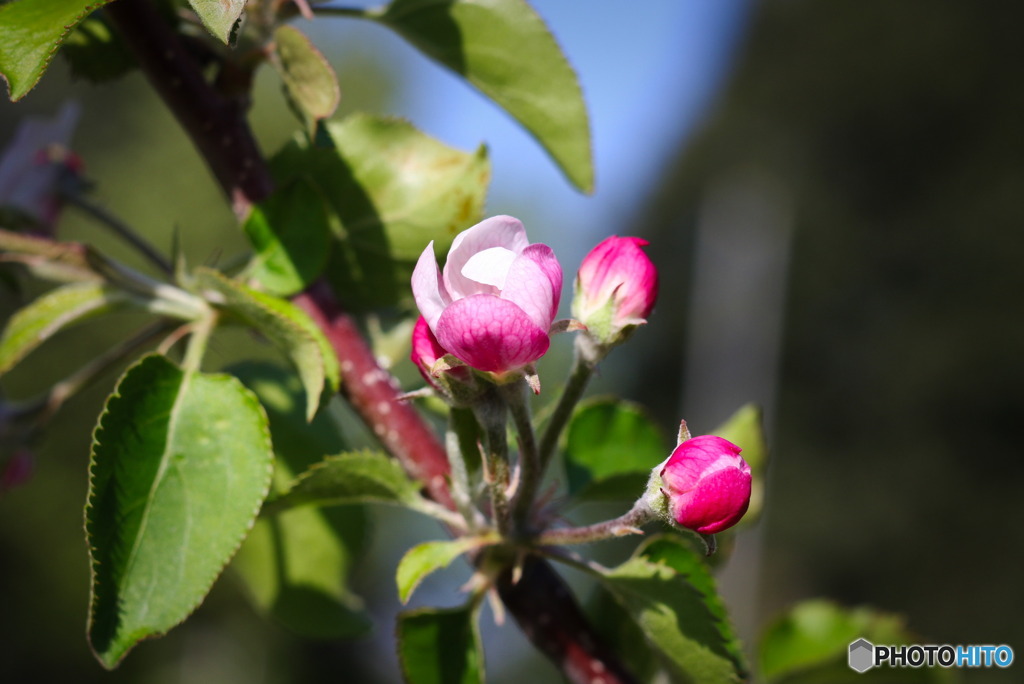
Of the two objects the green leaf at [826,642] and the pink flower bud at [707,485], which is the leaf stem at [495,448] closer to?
the pink flower bud at [707,485]

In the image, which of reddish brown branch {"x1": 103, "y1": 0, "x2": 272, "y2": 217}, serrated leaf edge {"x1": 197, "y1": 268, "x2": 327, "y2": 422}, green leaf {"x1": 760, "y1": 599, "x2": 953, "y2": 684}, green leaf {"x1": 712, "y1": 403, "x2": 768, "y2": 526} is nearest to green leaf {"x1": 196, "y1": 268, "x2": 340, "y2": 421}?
serrated leaf edge {"x1": 197, "y1": 268, "x2": 327, "y2": 422}

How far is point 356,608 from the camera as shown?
2.56ft

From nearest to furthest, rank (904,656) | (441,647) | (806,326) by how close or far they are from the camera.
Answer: (441,647) → (904,656) → (806,326)

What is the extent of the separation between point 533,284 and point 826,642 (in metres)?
0.63

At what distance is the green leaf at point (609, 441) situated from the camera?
2.34 ft

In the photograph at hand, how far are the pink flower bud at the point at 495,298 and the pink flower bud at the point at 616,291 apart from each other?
0.06 m

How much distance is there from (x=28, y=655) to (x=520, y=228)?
28.6 feet

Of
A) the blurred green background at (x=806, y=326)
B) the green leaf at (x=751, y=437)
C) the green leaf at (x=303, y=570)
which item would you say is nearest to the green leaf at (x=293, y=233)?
the green leaf at (x=303, y=570)

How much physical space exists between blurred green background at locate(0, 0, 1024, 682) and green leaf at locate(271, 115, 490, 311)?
18.6ft

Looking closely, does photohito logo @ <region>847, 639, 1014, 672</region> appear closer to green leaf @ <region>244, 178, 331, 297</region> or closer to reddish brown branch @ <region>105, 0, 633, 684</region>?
reddish brown branch @ <region>105, 0, 633, 684</region>

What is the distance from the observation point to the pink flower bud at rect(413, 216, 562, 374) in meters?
0.37

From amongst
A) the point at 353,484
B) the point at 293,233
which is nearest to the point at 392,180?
the point at 293,233

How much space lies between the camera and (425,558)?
0.51 m

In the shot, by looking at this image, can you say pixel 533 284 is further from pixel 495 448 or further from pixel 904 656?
pixel 904 656
